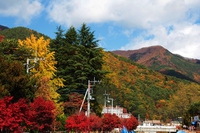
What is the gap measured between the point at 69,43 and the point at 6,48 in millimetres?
17118

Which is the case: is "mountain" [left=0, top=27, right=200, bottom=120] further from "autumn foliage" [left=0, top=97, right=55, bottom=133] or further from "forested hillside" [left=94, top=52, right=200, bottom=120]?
"autumn foliage" [left=0, top=97, right=55, bottom=133]

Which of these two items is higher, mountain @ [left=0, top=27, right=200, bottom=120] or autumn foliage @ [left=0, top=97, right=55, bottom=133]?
mountain @ [left=0, top=27, right=200, bottom=120]

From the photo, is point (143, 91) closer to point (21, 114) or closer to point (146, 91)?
point (146, 91)

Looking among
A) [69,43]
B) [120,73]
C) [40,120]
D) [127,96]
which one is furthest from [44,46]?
[120,73]

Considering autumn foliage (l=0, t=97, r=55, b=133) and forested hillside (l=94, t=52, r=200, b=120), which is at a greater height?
forested hillside (l=94, t=52, r=200, b=120)

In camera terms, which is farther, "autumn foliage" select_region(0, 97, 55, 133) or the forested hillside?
the forested hillside

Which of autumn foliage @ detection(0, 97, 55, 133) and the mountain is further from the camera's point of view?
the mountain

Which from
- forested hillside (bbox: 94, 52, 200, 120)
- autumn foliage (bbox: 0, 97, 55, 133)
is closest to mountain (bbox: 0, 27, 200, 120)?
forested hillside (bbox: 94, 52, 200, 120)

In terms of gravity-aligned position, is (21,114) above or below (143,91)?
below

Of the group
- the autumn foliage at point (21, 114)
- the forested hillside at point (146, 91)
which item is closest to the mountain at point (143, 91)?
the forested hillside at point (146, 91)

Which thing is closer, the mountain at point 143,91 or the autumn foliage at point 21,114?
the autumn foliage at point 21,114

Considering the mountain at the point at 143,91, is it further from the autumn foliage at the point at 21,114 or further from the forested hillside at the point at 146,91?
the autumn foliage at the point at 21,114

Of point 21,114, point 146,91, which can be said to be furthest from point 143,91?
point 21,114

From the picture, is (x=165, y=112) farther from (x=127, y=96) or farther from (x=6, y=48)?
(x=6, y=48)
